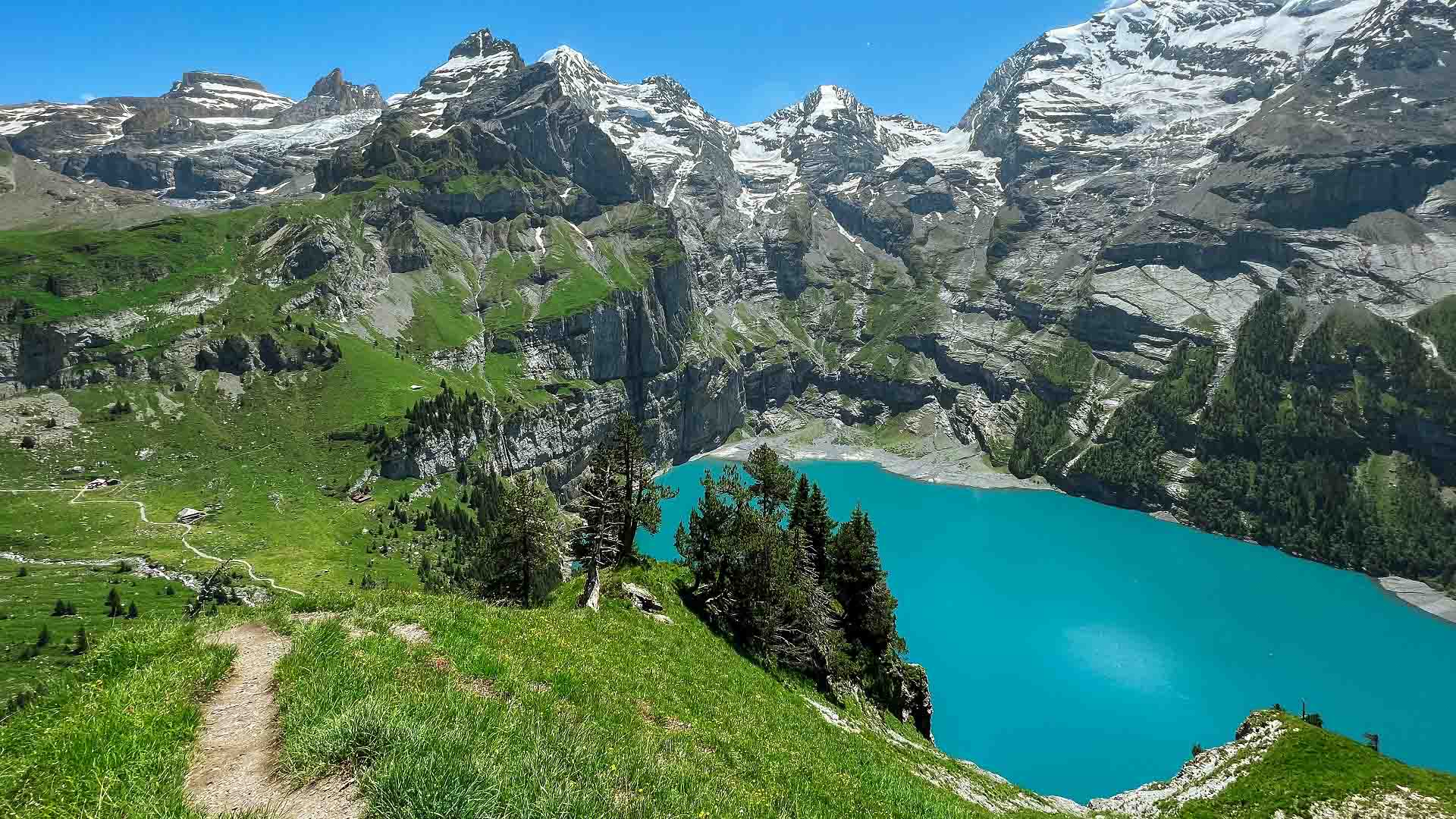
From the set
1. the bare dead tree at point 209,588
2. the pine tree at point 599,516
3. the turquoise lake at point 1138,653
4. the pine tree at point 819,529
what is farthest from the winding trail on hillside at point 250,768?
the bare dead tree at point 209,588

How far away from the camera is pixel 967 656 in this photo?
359ft

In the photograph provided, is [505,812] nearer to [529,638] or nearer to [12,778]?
[12,778]

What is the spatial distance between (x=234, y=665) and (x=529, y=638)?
6.57 m

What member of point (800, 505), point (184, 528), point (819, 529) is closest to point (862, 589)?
point (819, 529)

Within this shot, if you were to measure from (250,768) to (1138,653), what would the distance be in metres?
143

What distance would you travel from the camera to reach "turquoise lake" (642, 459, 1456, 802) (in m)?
85.3

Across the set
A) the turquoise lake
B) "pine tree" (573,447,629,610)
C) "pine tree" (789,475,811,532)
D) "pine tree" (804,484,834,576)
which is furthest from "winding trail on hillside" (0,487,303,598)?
the turquoise lake

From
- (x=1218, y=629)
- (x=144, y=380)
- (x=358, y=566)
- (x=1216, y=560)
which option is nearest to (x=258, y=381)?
(x=144, y=380)

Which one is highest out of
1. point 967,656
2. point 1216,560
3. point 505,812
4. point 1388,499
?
point 1388,499

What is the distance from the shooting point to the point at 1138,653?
114125 mm

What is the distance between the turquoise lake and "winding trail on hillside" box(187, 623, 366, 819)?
8814 centimetres

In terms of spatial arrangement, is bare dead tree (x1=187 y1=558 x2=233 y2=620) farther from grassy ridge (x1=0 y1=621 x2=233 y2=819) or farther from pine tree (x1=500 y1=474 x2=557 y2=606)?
grassy ridge (x1=0 y1=621 x2=233 y2=819)

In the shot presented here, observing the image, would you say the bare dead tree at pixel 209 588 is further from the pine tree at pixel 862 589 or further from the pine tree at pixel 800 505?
the pine tree at pixel 862 589

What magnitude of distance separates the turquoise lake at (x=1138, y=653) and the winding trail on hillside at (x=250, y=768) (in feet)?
289
